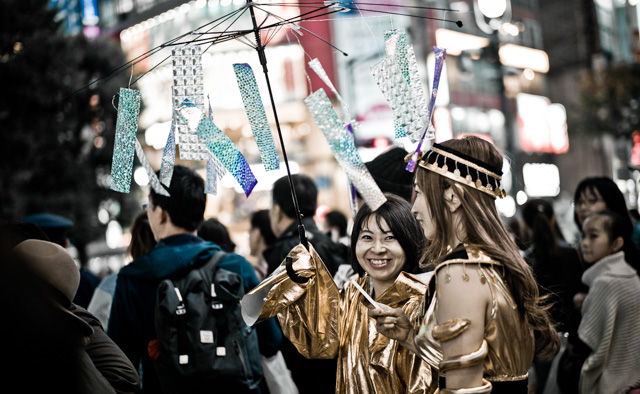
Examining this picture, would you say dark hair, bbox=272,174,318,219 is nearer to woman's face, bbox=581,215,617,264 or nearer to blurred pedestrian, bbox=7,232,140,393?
woman's face, bbox=581,215,617,264

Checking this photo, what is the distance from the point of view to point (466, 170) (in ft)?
8.02

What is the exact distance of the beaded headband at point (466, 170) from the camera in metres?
2.42

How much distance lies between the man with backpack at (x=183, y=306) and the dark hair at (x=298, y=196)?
896 mm

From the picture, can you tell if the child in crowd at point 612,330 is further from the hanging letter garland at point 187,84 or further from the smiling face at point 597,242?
the hanging letter garland at point 187,84

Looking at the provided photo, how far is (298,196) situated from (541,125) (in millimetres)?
34593

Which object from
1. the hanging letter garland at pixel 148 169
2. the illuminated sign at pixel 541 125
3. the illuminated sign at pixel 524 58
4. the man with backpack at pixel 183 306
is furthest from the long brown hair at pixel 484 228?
the illuminated sign at pixel 541 125

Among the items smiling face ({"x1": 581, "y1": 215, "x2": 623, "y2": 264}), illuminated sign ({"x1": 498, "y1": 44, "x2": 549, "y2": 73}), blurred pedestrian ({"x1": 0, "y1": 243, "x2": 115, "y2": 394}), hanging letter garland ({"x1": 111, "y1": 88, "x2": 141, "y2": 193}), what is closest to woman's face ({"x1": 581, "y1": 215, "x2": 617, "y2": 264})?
smiling face ({"x1": 581, "y1": 215, "x2": 623, "y2": 264})

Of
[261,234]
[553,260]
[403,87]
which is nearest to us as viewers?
[403,87]

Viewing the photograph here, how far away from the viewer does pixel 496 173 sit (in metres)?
2.49

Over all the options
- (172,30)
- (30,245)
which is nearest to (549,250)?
(30,245)

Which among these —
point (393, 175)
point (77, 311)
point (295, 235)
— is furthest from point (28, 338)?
point (295, 235)

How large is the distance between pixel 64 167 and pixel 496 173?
63.7 ft

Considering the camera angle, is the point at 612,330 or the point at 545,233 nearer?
the point at 612,330

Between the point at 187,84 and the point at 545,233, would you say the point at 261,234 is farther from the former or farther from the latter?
the point at 187,84
